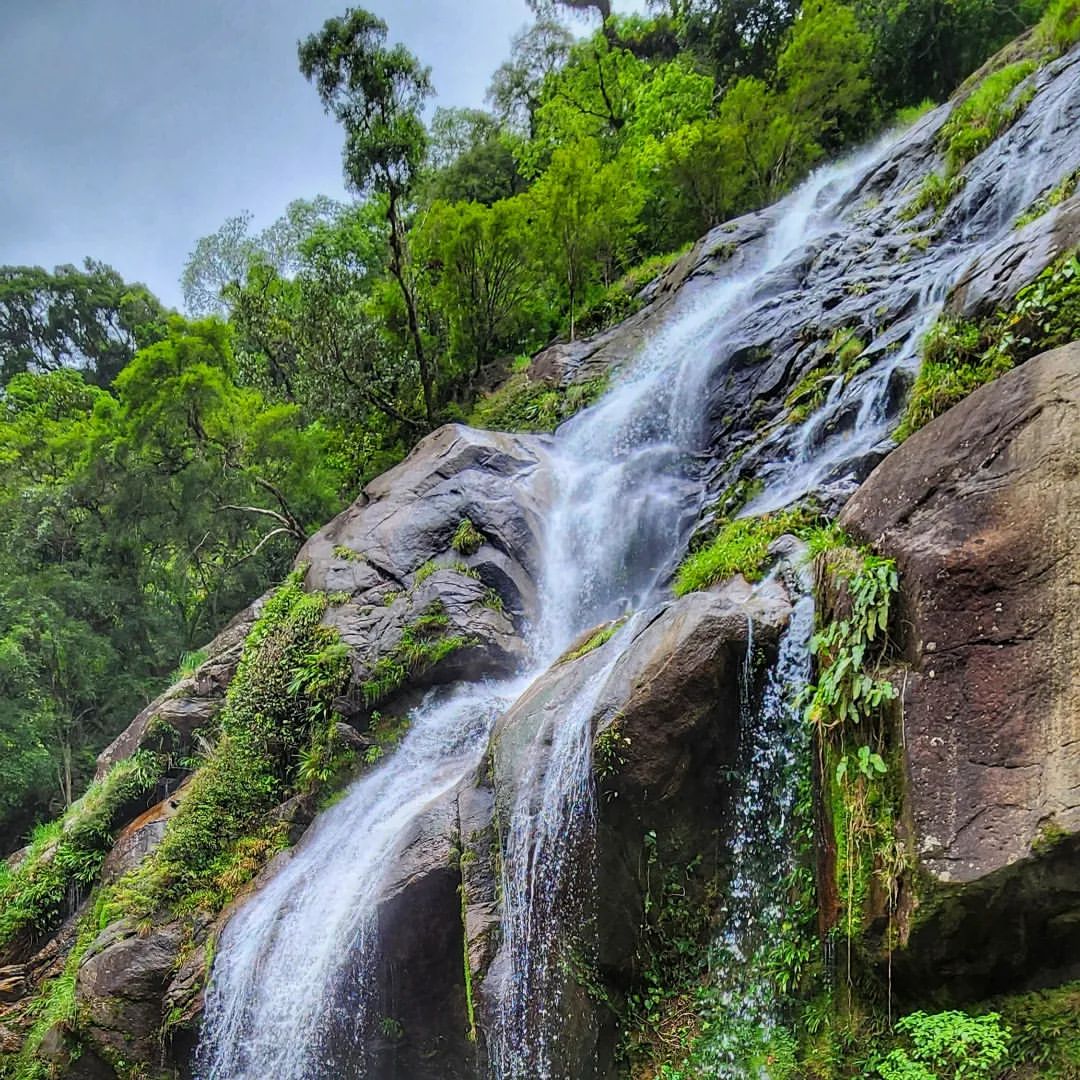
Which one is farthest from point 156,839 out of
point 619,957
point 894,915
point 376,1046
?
point 894,915

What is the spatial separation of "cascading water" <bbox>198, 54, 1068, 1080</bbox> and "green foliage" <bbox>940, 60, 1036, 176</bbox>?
1237 millimetres

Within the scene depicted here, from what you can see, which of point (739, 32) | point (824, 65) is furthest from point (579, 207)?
point (739, 32)

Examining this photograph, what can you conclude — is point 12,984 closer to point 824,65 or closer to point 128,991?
point 128,991

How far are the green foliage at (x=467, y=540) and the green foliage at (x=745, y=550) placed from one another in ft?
14.1

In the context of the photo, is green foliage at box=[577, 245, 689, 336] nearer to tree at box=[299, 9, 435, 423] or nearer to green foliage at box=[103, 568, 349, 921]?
tree at box=[299, 9, 435, 423]

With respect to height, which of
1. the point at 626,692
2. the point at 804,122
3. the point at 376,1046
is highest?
the point at 804,122

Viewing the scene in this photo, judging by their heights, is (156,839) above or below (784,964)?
above

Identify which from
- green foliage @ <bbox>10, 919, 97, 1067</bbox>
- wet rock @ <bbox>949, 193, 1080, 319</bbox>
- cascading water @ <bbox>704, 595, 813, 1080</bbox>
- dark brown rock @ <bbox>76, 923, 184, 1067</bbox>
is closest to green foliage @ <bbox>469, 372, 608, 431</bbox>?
wet rock @ <bbox>949, 193, 1080, 319</bbox>

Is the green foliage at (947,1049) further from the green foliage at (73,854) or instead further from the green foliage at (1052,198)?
the green foliage at (73,854)

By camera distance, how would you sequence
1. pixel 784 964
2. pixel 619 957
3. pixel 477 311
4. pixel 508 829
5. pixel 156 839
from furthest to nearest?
pixel 477 311 → pixel 156 839 → pixel 508 829 → pixel 619 957 → pixel 784 964

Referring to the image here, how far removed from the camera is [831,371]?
931cm

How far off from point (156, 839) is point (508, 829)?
6.83 metres

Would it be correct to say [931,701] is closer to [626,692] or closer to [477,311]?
[626,692]

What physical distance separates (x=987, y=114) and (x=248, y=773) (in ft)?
48.7
